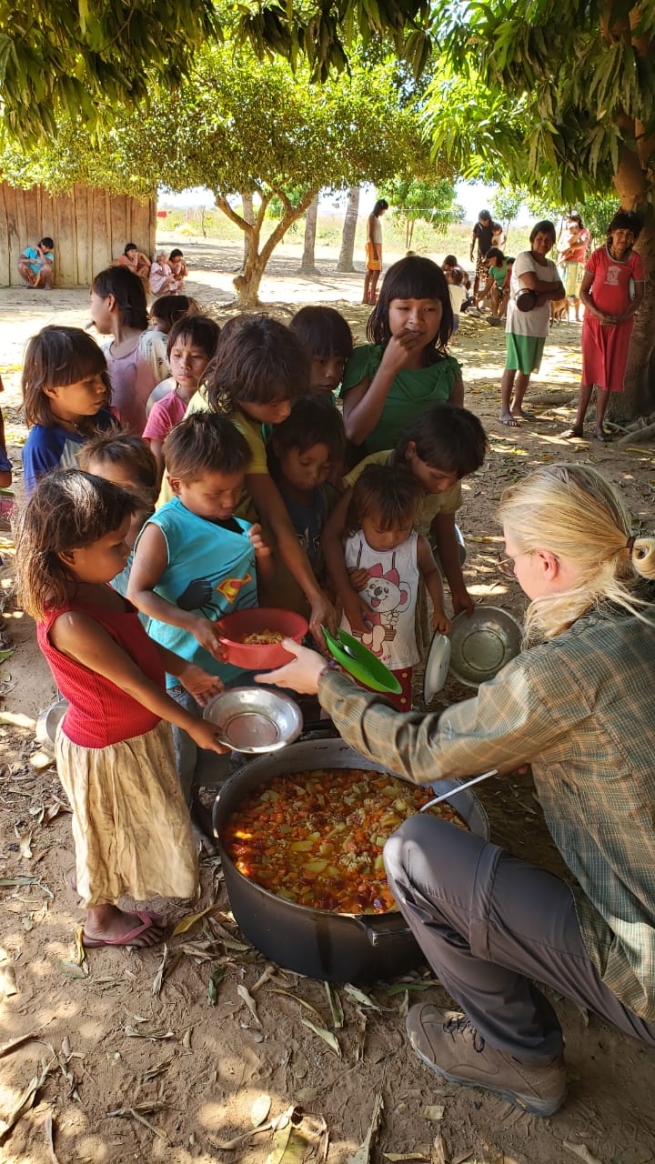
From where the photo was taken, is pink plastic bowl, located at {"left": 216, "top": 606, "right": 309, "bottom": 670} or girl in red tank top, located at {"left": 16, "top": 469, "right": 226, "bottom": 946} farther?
pink plastic bowl, located at {"left": 216, "top": 606, "right": 309, "bottom": 670}

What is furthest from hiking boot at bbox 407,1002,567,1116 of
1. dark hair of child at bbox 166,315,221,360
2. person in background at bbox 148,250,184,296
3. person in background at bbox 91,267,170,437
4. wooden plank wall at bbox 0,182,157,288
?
wooden plank wall at bbox 0,182,157,288

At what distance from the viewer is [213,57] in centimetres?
1076

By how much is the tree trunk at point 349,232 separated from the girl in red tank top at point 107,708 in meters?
19.2

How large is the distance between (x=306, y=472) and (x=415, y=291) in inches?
31.9

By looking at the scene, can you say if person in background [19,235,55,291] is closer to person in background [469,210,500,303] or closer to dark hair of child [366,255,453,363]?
person in background [469,210,500,303]

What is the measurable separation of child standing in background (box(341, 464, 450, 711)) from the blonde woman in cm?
87

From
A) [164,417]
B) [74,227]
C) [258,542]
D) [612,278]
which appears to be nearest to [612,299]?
[612,278]

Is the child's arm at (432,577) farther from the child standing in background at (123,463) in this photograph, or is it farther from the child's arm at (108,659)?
the child's arm at (108,659)

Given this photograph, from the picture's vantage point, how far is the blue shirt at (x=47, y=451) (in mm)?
2889

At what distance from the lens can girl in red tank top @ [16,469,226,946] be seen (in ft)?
6.34

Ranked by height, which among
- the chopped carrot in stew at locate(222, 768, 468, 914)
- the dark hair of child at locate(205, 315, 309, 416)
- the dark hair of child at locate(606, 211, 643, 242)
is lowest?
the chopped carrot in stew at locate(222, 768, 468, 914)

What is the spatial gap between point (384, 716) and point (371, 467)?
3.82 feet

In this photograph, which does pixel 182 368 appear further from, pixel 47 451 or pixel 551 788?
pixel 551 788

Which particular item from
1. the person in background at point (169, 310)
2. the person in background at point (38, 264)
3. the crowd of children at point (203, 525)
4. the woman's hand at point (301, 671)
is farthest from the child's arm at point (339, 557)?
the person in background at point (38, 264)
